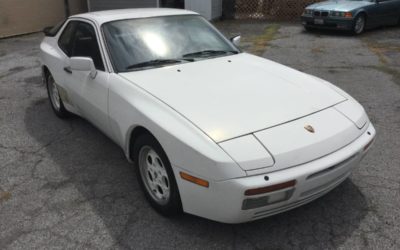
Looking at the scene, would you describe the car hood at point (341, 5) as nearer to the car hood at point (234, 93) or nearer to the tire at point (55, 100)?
the car hood at point (234, 93)

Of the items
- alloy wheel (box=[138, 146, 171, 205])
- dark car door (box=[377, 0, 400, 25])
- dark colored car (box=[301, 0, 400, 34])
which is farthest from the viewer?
dark car door (box=[377, 0, 400, 25])

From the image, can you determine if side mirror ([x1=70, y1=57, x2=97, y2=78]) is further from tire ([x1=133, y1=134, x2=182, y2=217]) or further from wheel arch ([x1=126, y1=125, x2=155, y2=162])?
tire ([x1=133, y1=134, x2=182, y2=217])

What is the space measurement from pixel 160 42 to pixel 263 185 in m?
1.93

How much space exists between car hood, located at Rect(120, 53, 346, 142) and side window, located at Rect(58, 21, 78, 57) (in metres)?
1.39

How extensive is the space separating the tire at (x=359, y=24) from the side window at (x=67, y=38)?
8.84 m

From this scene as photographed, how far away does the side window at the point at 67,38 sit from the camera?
4324mm

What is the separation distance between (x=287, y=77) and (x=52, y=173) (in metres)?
2.37

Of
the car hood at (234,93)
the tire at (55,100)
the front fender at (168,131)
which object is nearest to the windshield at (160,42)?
the car hood at (234,93)

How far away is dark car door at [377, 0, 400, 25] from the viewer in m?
11.4

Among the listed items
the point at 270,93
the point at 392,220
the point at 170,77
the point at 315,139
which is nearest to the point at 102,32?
the point at 170,77

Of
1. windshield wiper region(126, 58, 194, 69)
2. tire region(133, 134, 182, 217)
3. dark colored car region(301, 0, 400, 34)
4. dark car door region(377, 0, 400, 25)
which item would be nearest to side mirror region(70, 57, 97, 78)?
windshield wiper region(126, 58, 194, 69)

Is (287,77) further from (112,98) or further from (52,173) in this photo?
(52,173)


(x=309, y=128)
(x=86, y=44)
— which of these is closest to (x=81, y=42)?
(x=86, y=44)

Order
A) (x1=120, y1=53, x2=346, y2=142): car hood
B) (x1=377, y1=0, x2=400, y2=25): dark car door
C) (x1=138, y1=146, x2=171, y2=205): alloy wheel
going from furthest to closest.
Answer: (x1=377, y1=0, x2=400, y2=25): dark car door, (x1=138, y1=146, x2=171, y2=205): alloy wheel, (x1=120, y1=53, x2=346, y2=142): car hood
